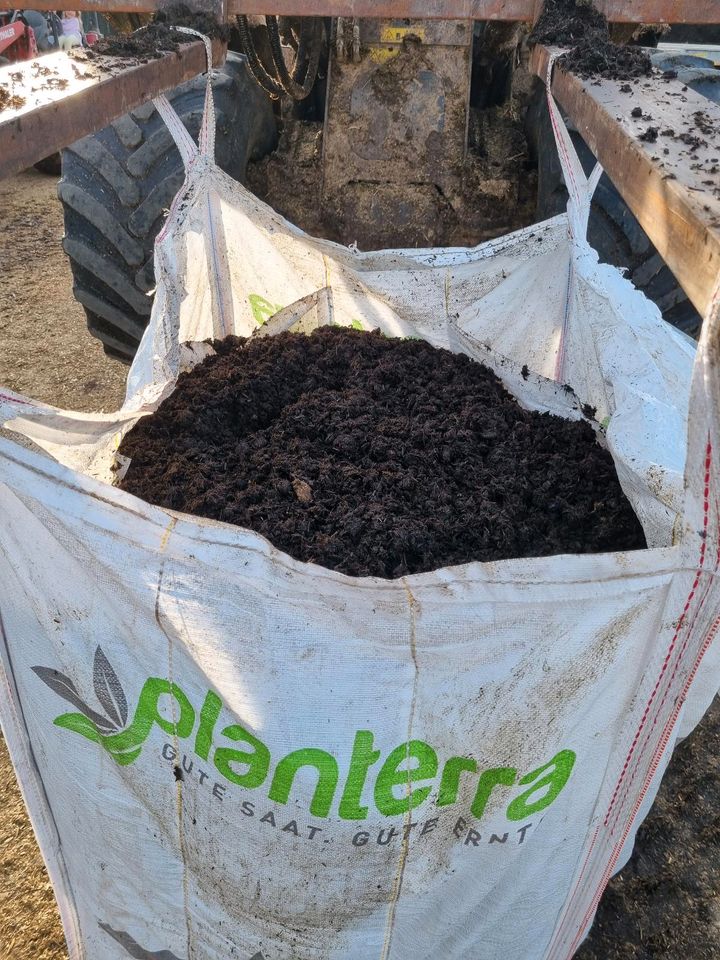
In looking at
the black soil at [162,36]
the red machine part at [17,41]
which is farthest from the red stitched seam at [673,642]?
the red machine part at [17,41]

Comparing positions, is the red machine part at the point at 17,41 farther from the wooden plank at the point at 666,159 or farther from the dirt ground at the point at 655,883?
the wooden plank at the point at 666,159

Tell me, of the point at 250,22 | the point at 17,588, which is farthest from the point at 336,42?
the point at 17,588

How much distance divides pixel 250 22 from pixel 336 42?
293 mm

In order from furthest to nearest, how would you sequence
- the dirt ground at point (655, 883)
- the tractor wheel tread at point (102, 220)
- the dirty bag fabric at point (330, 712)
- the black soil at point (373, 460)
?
the tractor wheel tread at point (102, 220), the dirt ground at point (655, 883), the black soil at point (373, 460), the dirty bag fabric at point (330, 712)

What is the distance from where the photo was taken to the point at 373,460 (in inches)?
53.5

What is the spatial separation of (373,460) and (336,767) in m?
0.57

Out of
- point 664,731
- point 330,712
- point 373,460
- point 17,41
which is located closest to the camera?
point 330,712

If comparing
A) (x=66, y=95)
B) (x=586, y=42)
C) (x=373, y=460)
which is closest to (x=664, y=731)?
(x=373, y=460)

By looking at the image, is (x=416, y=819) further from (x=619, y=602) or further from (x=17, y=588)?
(x=17, y=588)

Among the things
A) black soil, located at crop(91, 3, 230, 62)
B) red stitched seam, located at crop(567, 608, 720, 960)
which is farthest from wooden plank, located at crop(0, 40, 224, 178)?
red stitched seam, located at crop(567, 608, 720, 960)

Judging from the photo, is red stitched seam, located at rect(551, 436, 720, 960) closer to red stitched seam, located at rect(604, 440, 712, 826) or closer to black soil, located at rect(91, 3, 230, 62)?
red stitched seam, located at rect(604, 440, 712, 826)

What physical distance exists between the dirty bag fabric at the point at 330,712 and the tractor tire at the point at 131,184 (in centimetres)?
103

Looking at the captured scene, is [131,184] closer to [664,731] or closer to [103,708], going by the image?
[103,708]

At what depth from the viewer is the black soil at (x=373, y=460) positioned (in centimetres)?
117
